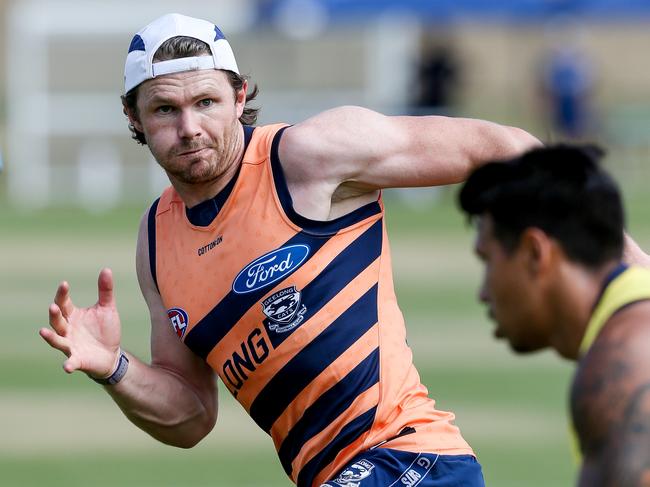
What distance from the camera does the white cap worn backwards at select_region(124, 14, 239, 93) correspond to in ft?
21.1

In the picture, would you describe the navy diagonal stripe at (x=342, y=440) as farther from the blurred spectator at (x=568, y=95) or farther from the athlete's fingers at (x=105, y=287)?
the blurred spectator at (x=568, y=95)

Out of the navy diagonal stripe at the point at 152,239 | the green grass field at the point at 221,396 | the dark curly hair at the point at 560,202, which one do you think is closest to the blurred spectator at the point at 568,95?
the green grass field at the point at 221,396

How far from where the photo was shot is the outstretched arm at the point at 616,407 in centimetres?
407

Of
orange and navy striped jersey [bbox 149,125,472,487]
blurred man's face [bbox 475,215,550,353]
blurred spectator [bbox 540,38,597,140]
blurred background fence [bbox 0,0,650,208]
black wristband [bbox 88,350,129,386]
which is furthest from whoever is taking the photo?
blurred spectator [bbox 540,38,597,140]

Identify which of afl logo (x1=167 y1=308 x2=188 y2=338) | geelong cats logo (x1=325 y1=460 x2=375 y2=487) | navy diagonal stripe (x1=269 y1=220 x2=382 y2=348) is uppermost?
navy diagonal stripe (x1=269 y1=220 x2=382 y2=348)

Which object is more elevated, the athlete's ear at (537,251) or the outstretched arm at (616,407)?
the athlete's ear at (537,251)

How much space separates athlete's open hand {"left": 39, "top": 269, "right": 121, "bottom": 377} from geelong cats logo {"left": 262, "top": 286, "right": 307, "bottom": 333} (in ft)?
2.18

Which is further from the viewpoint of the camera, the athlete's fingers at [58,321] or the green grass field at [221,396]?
the green grass field at [221,396]

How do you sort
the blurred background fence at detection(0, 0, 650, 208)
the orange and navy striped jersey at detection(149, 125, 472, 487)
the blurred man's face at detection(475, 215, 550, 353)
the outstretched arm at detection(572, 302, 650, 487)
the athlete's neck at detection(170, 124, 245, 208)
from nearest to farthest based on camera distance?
the outstretched arm at detection(572, 302, 650, 487) → the blurred man's face at detection(475, 215, 550, 353) → the orange and navy striped jersey at detection(149, 125, 472, 487) → the athlete's neck at detection(170, 124, 245, 208) → the blurred background fence at detection(0, 0, 650, 208)

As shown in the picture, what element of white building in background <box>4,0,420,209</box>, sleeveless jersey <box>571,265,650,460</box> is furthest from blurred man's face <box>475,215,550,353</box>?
white building in background <box>4,0,420,209</box>

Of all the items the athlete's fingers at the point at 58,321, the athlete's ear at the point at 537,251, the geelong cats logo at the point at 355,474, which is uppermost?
the athlete's ear at the point at 537,251

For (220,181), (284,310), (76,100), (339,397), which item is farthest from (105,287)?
(76,100)

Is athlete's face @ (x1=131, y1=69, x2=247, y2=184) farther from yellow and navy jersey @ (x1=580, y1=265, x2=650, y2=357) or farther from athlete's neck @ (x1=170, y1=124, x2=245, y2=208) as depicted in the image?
yellow and navy jersey @ (x1=580, y1=265, x2=650, y2=357)

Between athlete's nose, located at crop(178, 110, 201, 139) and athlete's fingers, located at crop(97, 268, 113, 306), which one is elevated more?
athlete's nose, located at crop(178, 110, 201, 139)
